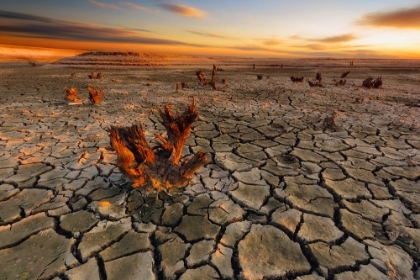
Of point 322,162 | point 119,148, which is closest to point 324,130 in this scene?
point 322,162

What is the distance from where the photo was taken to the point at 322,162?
10.4ft

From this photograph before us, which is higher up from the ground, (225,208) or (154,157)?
(154,157)

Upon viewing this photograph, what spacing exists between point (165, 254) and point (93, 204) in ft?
2.97

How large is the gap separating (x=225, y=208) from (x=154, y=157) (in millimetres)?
868

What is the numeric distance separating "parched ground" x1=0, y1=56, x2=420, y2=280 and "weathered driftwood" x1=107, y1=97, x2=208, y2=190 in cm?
14

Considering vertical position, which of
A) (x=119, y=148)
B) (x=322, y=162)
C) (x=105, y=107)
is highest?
(x=119, y=148)

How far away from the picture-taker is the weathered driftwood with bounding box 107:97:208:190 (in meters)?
2.36

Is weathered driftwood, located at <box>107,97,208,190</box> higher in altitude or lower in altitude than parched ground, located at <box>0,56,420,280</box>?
higher

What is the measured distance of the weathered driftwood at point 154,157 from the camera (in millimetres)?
2355

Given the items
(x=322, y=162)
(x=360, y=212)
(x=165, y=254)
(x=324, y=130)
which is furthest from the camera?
(x=324, y=130)

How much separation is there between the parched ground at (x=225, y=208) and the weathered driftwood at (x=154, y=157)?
5.5 inches

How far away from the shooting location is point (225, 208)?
2.24 meters

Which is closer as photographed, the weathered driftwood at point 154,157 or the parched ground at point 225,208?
the parched ground at point 225,208

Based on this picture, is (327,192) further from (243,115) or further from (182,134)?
(243,115)
